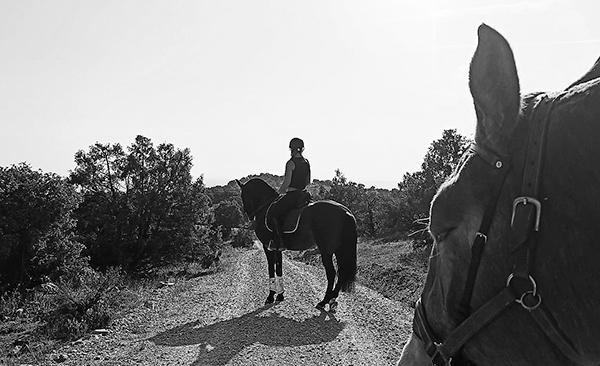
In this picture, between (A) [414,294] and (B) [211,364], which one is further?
(A) [414,294]

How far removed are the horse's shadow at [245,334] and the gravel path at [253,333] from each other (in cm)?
1

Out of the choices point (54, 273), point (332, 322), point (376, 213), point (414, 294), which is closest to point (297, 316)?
point (332, 322)

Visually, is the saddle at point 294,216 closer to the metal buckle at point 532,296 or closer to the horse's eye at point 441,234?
the horse's eye at point 441,234

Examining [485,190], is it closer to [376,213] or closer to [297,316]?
[297,316]

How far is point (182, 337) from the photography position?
695 centimetres

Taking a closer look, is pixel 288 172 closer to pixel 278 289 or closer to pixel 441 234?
pixel 278 289

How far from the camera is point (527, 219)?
1.03m

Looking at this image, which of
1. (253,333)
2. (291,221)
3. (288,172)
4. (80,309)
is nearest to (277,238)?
(291,221)

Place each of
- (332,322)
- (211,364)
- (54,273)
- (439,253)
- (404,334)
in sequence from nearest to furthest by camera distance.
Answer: (439,253) < (211,364) < (404,334) < (332,322) < (54,273)

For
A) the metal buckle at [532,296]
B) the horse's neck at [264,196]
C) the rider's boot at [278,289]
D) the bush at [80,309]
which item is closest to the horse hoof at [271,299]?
the rider's boot at [278,289]

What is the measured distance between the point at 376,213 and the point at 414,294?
2930 centimetres

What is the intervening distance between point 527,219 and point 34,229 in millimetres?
18195

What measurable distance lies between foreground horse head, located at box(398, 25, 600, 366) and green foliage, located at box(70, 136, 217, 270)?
82.8 ft

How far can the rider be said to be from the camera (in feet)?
28.9
